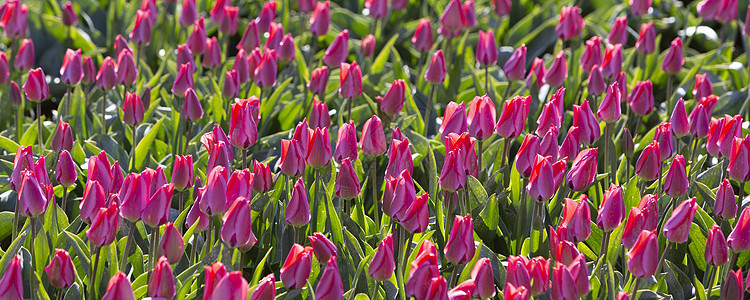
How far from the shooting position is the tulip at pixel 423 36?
149 inches

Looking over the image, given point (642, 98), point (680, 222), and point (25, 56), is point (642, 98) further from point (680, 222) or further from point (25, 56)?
point (25, 56)

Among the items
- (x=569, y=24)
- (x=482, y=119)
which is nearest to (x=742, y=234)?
(x=482, y=119)

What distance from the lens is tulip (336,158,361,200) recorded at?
7.78 feet

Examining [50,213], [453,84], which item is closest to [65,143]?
[50,213]

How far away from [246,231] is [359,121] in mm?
1671

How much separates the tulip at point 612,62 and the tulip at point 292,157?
1.47 m

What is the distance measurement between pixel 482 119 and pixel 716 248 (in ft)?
2.33

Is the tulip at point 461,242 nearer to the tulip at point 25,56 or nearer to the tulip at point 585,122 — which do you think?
the tulip at point 585,122

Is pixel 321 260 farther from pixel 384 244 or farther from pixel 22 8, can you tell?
pixel 22 8

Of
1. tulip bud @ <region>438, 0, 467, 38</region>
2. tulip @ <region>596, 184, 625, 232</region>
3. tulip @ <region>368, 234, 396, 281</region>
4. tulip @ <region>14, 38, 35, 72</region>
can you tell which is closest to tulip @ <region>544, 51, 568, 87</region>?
tulip bud @ <region>438, 0, 467, 38</region>

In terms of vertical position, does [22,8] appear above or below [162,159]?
above

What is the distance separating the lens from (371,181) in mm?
3078

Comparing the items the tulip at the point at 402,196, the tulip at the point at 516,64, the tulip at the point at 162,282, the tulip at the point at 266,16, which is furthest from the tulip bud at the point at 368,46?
the tulip at the point at 162,282

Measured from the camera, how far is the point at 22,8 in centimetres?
378
